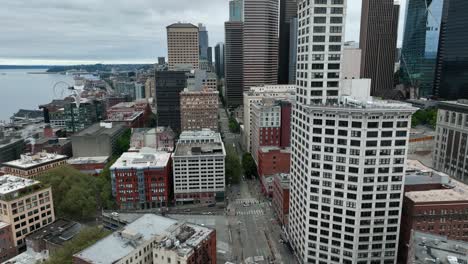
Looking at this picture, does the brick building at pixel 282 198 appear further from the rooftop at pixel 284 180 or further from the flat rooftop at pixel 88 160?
the flat rooftop at pixel 88 160

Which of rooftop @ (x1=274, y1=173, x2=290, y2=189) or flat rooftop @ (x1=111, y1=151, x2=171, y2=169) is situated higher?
flat rooftop @ (x1=111, y1=151, x2=171, y2=169)

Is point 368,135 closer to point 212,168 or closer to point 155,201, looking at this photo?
point 212,168

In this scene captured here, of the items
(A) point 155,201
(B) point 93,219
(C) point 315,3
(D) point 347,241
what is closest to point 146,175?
(A) point 155,201

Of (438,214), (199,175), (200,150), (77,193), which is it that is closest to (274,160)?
(200,150)

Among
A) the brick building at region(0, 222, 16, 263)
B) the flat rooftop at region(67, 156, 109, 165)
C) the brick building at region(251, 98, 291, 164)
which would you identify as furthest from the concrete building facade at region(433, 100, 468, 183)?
the brick building at region(0, 222, 16, 263)

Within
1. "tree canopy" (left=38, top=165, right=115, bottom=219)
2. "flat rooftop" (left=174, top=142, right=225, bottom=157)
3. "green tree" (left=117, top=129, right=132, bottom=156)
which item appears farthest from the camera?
"green tree" (left=117, top=129, right=132, bottom=156)

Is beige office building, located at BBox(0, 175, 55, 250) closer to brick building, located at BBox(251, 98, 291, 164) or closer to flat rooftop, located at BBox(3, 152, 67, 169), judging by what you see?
flat rooftop, located at BBox(3, 152, 67, 169)
